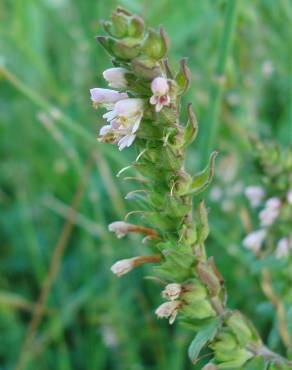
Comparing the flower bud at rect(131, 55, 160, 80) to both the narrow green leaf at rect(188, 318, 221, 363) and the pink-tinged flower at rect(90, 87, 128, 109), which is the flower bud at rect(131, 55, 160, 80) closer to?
the pink-tinged flower at rect(90, 87, 128, 109)

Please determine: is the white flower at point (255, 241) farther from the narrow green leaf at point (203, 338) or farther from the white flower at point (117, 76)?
the white flower at point (117, 76)

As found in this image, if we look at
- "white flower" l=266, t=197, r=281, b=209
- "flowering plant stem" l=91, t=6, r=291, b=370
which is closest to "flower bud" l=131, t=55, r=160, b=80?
"flowering plant stem" l=91, t=6, r=291, b=370

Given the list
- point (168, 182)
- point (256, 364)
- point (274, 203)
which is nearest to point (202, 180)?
point (168, 182)

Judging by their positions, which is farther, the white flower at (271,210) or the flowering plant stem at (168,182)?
the white flower at (271,210)

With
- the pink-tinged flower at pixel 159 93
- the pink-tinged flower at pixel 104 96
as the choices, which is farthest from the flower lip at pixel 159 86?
the pink-tinged flower at pixel 104 96

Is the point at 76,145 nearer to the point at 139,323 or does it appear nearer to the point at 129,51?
the point at 139,323

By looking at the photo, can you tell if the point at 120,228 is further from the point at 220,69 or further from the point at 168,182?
the point at 220,69
